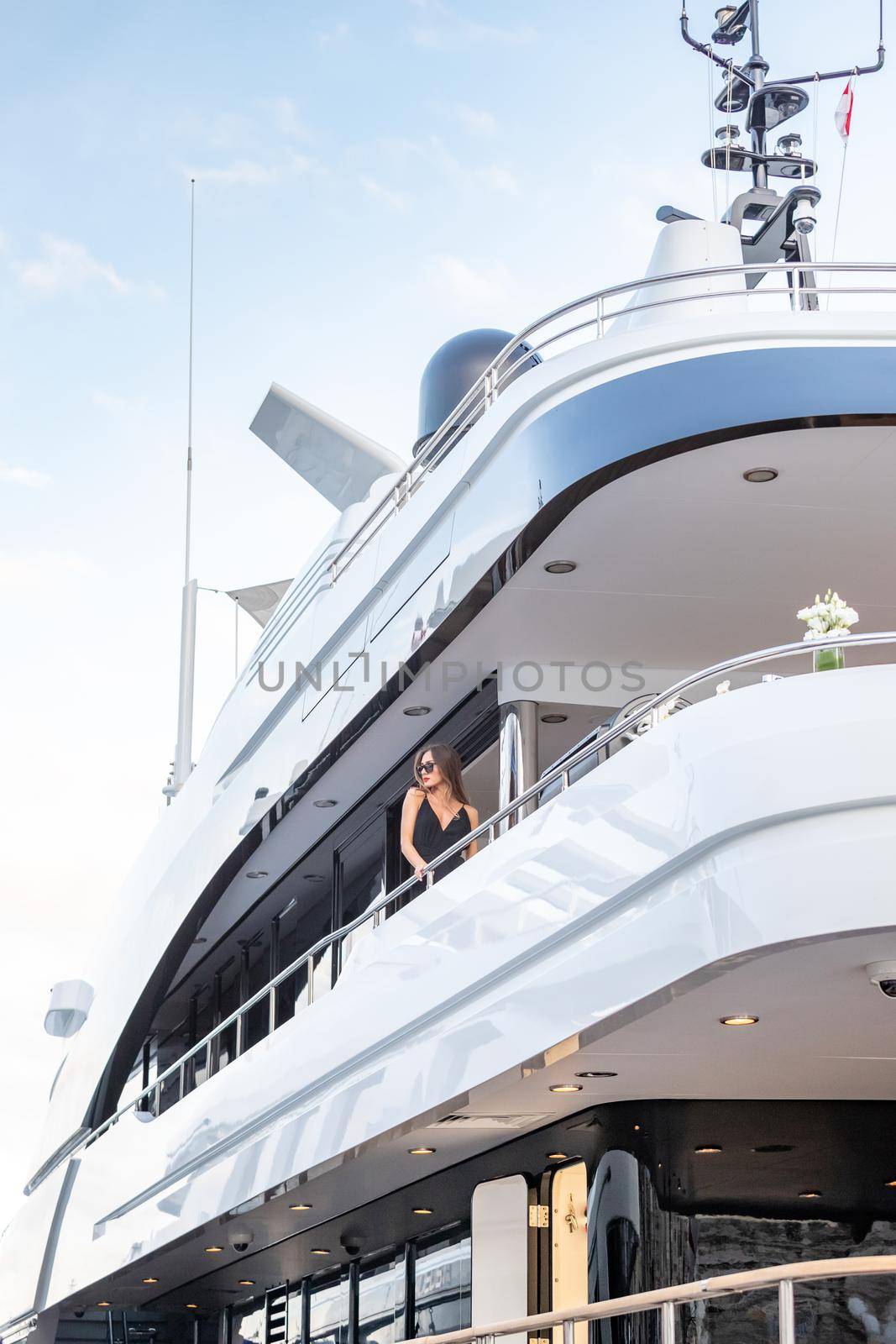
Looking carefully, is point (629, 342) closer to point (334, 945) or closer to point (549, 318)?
point (549, 318)

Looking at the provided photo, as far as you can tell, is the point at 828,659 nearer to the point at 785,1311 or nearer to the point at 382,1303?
the point at 785,1311

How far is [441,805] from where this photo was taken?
9.36 m

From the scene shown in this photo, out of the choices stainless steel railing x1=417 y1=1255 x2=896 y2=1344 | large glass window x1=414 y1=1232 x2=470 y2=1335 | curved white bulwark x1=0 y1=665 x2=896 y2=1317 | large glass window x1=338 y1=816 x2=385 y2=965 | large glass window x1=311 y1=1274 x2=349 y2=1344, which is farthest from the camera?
large glass window x1=311 y1=1274 x2=349 y2=1344

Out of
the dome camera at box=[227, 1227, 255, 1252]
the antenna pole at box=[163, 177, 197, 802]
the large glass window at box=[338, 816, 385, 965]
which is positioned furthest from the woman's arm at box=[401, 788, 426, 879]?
the antenna pole at box=[163, 177, 197, 802]

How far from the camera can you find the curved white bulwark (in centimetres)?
592

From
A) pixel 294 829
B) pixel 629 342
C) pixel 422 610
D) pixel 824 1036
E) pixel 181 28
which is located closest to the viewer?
pixel 824 1036

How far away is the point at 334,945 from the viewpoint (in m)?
10.4

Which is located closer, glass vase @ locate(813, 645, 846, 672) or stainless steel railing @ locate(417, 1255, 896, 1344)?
stainless steel railing @ locate(417, 1255, 896, 1344)

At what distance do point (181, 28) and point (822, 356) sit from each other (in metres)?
9.09

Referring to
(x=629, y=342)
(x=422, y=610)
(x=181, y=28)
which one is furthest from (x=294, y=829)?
(x=181, y=28)

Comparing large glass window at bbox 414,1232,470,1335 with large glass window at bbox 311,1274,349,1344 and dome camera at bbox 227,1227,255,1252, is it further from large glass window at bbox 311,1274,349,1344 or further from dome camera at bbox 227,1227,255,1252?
large glass window at bbox 311,1274,349,1344

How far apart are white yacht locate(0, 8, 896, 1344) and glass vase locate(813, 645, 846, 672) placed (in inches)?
0.7

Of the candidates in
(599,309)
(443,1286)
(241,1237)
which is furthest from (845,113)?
(241,1237)

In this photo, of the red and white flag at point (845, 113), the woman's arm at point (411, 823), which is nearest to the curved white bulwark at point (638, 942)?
the woman's arm at point (411, 823)
